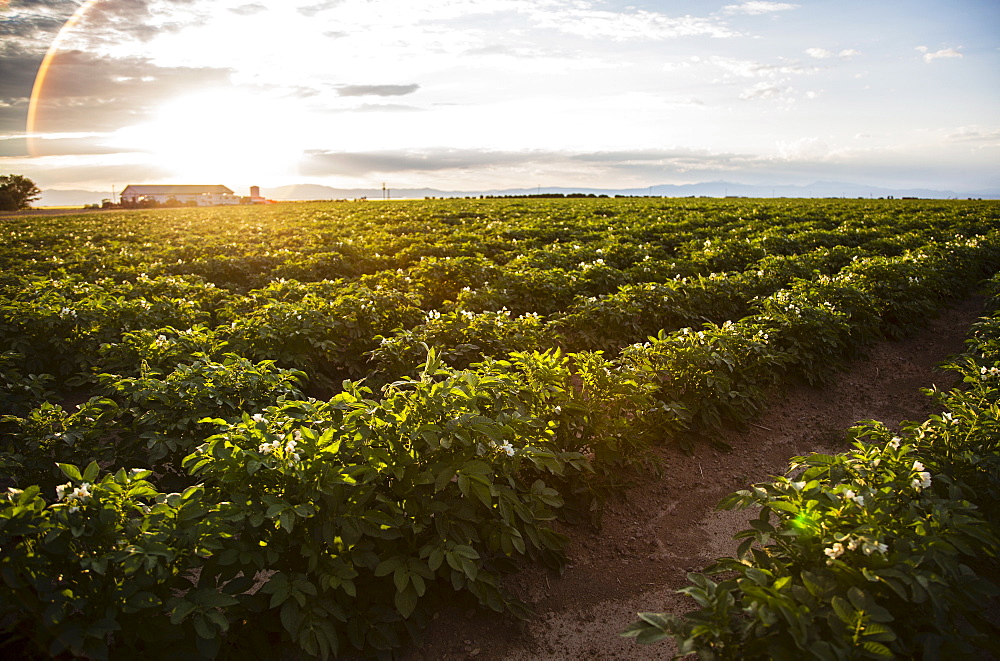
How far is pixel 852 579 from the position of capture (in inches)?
94.6

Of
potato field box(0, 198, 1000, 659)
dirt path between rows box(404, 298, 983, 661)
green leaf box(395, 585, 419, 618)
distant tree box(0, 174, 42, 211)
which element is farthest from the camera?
distant tree box(0, 174, 42, 211)

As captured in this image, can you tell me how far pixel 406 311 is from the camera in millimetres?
7586

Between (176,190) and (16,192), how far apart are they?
58.0 metres

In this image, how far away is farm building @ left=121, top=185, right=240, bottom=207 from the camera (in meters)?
107

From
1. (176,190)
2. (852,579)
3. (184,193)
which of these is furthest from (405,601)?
(176,190)

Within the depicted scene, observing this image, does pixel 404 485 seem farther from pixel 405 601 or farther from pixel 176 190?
pixel 176 190

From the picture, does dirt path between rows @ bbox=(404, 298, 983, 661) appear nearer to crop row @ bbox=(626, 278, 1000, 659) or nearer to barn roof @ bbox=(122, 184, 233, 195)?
crop row @ bbox=(626, 278, 1000, 659)

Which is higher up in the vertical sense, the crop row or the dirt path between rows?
the crop row

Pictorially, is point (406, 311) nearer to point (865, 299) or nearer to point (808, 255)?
point (865, 299)

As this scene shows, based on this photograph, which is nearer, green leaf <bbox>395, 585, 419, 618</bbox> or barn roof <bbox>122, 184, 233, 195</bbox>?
green leaf <bbox>395, 585, 419, 618</bbox>

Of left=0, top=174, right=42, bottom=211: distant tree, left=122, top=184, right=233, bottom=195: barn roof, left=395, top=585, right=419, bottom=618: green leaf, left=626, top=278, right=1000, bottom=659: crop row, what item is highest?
left=122, top=184, right=233, bottom=195: barn roof

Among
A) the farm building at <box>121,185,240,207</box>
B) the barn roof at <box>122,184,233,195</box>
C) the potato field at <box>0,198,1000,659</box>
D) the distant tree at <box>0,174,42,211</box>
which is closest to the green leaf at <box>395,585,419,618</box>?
the potato field at <box>0,198,1000,659</box>

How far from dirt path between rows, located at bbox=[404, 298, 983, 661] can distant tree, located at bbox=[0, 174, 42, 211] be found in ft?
287

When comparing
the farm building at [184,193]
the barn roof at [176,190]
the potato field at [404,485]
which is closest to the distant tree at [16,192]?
the farm building at [184,193]
